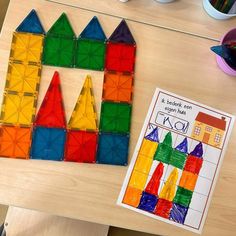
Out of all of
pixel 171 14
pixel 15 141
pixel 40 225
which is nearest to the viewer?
pixel 15 141

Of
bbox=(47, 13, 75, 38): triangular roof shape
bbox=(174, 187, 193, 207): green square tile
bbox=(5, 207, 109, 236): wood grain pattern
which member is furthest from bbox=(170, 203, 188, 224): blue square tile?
bbox=(47, 13, 75, 38): triangular roof shape

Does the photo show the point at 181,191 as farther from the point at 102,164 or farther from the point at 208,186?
the point at 102,164

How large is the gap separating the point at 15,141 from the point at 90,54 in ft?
0.89

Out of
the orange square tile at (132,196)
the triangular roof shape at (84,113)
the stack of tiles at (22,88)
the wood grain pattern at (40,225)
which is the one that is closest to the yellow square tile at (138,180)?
the orange square tile at (132,196)

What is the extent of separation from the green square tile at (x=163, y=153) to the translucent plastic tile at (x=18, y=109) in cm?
30

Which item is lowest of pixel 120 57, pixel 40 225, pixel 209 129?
pixel 40 225

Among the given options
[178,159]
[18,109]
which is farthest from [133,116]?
[18,109]

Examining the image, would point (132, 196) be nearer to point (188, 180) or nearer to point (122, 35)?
point (188, 180)

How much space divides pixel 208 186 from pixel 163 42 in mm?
375

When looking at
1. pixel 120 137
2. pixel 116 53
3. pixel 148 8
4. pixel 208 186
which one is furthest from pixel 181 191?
pixel 148 8

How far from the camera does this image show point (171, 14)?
818 mm

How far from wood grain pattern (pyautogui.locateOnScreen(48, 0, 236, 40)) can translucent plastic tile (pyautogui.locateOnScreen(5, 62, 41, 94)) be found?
20cm

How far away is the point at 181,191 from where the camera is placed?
2.36 ft

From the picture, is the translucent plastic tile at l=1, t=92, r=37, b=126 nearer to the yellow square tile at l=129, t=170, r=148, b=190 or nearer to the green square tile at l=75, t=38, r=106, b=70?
the green square tile at l=75, t=38, r=106, b=70
